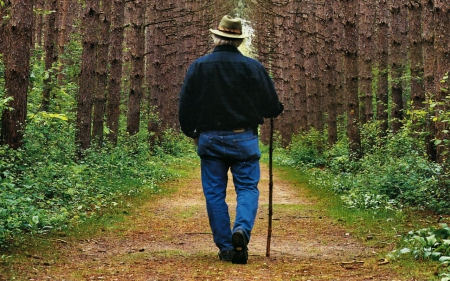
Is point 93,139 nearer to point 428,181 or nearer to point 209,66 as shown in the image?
point 428,181

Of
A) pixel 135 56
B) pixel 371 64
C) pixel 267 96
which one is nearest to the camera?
pixel 267 96

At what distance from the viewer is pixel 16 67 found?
10773mm

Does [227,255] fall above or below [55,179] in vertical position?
below

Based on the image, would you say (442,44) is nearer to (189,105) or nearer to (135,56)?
(189,105)

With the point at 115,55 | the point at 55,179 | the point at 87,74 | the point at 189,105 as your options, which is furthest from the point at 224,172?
the point at 115,55

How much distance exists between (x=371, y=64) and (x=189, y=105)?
18.1m

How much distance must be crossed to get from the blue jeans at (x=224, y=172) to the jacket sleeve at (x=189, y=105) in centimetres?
18

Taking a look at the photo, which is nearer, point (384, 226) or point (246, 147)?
point (246, 147)

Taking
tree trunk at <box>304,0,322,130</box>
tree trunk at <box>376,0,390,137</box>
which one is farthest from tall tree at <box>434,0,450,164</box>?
tree trunk at <box>304,0,322,130</box>

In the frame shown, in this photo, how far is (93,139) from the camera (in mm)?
17984

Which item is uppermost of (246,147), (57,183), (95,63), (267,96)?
(95,63)

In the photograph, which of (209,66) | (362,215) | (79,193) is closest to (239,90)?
(209,66)

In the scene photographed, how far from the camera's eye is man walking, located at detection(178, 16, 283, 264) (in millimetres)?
6727

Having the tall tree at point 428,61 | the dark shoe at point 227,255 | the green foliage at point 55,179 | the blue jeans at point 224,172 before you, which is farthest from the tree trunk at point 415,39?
the dark shoe at point 227,255
